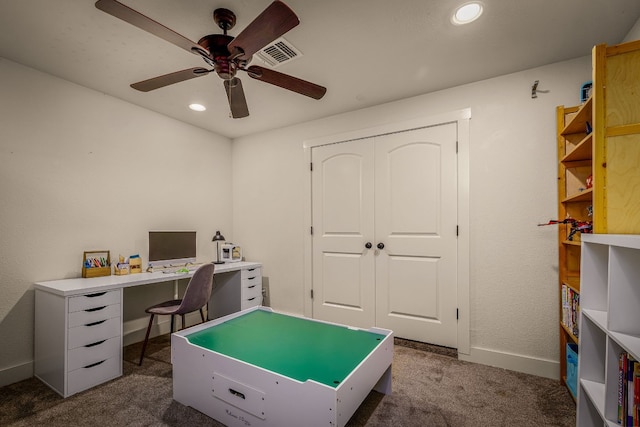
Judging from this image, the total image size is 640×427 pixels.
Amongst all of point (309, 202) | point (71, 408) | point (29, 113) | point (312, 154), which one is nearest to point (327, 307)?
point (309, 202)

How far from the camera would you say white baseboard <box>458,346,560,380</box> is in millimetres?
2217

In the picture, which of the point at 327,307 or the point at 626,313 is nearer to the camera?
the point at 626,313

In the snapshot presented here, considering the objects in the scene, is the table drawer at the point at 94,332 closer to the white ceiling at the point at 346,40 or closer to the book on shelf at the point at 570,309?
the white ceiling at the point at 346,40

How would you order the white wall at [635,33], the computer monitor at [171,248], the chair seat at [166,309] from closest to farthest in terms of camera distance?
the white wall at [635,33] < the chair seat at [166,309] < the computer monitor at [171,248]

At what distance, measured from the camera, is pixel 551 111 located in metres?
2.26

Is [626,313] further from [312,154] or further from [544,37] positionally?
[312,154]

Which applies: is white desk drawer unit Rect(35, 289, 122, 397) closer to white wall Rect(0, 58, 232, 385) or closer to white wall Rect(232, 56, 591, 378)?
white wall Rect(0, 58, 232, 385)

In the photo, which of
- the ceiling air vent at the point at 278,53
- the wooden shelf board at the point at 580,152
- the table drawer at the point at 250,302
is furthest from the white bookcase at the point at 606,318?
the table drawer at the point at 250,302

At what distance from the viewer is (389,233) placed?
2.93 meters

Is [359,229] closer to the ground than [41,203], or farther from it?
closer to the ground

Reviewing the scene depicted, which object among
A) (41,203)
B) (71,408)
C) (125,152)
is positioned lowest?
(71,408)

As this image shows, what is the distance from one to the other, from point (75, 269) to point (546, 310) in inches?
153

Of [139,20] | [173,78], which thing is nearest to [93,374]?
[173,78]

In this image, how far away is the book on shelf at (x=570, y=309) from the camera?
185 cm
